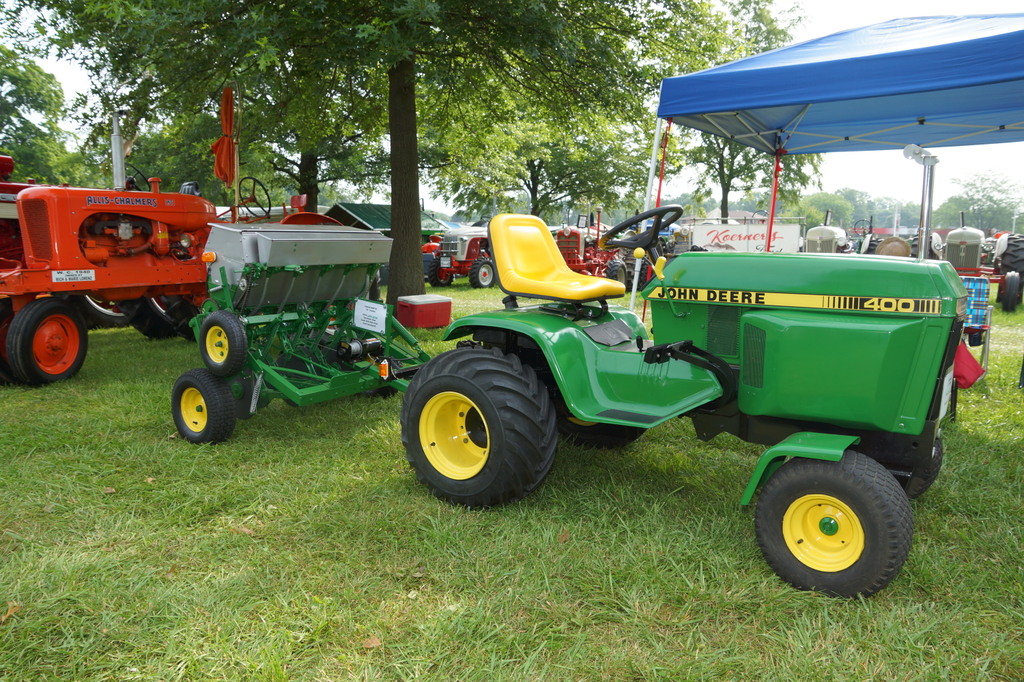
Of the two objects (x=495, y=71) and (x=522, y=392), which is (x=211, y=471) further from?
(x=495, y=71)

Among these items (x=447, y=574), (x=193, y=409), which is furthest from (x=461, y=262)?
(x=447, y=574)

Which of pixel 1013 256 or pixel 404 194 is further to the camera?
pixel 1013 256

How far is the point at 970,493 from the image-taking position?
123 inches

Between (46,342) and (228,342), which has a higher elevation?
(228,342)

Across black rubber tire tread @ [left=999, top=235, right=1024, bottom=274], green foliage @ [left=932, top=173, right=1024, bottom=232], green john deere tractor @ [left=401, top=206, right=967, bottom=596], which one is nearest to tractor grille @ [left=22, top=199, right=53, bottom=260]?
green john deere tractor @ [left=401, top=206, right=967, bottom=596]

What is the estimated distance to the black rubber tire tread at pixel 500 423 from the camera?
9.34 feet

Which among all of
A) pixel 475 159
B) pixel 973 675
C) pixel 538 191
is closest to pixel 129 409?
pixel 973 675

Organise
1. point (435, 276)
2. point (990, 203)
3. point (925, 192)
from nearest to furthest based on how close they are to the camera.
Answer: point (925, 192) < point (435, 276) < point (990, 203)

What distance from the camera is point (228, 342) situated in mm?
3748

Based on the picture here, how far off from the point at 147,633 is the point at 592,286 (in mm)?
2233

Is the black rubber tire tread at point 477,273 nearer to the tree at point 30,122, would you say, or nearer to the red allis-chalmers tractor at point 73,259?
the red allis-chalmers tractor at point 73,259

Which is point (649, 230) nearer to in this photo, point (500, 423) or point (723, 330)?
point (723, 330)

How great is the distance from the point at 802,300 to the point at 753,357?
28 centimetres

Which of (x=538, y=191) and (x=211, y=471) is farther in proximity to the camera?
(x=538, y=191)
